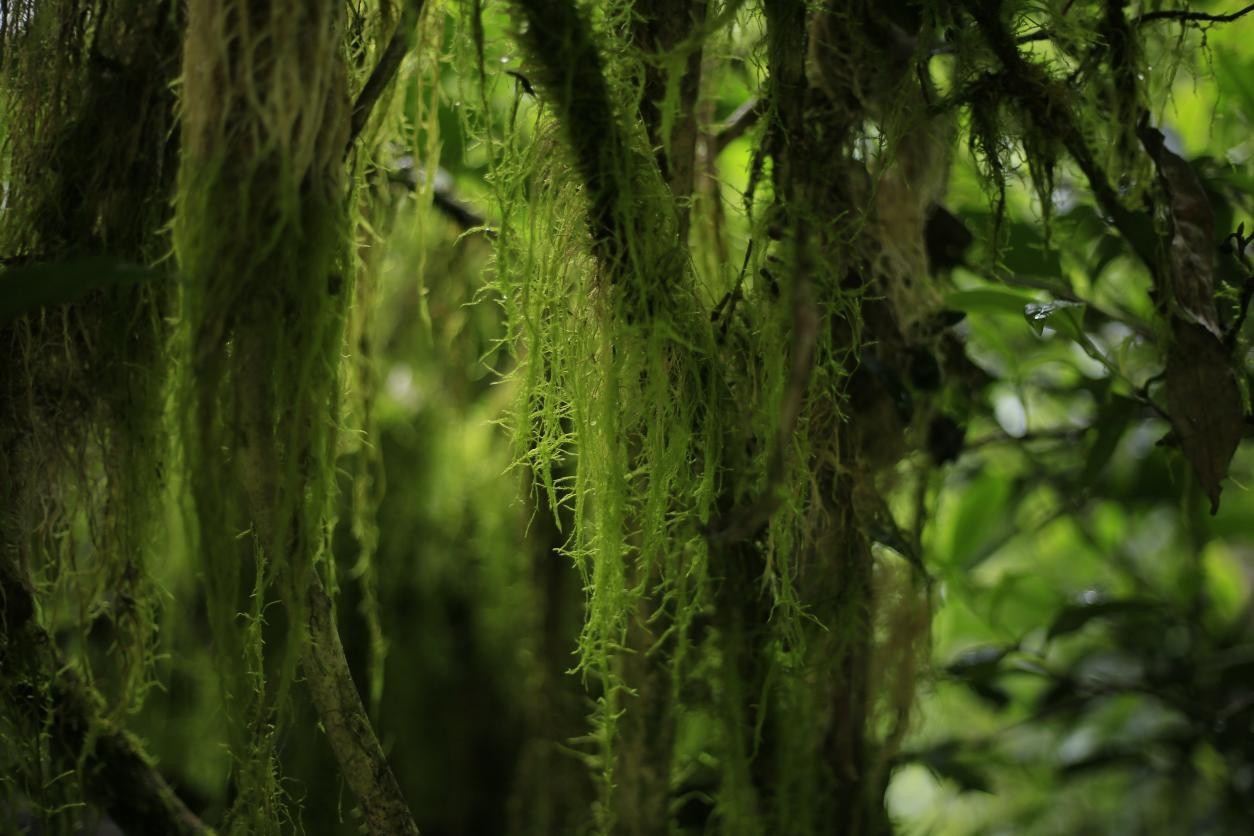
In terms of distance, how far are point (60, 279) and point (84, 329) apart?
12 centimetres

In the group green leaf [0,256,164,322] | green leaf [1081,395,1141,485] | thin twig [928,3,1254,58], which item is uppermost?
thin twig [928,3,1254,58]

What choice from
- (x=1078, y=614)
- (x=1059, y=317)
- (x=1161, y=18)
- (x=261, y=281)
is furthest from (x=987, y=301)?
(x=261, y=281)

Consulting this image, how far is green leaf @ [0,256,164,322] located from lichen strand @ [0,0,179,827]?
0.34 feet

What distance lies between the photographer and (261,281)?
39 cm

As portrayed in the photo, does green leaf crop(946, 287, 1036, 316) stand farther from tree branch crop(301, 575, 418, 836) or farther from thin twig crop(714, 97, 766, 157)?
tree branch crop(301, 575, 418, 836)

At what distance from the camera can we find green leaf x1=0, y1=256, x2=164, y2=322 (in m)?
0.38

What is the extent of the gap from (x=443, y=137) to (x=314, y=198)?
12.9 inches

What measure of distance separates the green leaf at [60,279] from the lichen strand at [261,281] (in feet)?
0.07

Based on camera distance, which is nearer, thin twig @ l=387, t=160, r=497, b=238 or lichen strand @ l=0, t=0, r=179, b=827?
lichen strand @ l=0, t=0, r=179, b=827

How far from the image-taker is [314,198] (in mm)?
395

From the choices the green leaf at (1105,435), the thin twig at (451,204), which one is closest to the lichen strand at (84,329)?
the thin twig at (451,204)

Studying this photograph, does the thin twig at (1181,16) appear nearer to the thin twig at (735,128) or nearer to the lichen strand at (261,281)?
the thin twig at (735,128)

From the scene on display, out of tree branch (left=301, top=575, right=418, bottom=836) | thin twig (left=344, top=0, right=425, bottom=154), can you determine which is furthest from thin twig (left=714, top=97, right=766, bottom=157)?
tree branch (left=301, top=575, right=418, bottom=836)

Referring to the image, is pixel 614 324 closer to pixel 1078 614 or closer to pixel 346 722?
pixel 346 722
